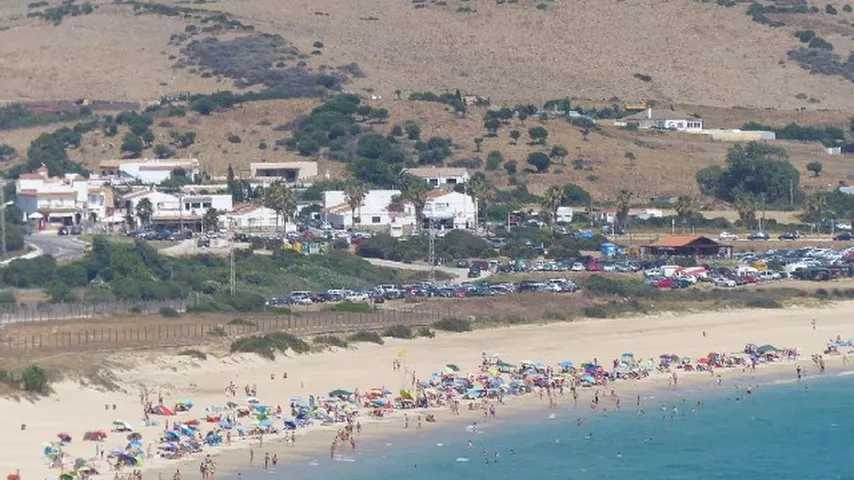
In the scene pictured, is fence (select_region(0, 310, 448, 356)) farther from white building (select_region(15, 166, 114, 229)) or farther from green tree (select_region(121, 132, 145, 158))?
green tree (select_region(121, 132, 145, 158))

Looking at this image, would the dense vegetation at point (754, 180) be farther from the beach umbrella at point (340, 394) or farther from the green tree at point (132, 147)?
the beach umbrella at point (340, 394)

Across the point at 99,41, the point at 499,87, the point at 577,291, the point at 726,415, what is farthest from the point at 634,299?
the point at 99,41

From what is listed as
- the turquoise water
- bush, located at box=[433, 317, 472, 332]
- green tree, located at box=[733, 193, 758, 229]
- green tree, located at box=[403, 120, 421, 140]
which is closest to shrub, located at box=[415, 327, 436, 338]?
bush, located at box=[433, 317, 472, 332]

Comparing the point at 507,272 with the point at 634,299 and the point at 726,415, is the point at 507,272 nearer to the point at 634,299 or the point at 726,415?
the point at 634,299

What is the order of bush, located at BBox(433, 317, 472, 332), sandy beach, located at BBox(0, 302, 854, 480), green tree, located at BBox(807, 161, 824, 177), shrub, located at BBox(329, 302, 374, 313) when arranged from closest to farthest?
1. sandy beach, located at BBox(0, 302, 854, 480)
2. bush, located at BBox(433, 317, 472, 332)
3. shrub, located at BBox(329, 302, 374, 313)
4. green tree, located at BBox(807, 161, 824, 177)

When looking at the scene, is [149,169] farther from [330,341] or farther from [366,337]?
[330,341]

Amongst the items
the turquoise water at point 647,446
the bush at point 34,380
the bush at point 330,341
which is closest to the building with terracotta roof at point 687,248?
the bush at point 330,341

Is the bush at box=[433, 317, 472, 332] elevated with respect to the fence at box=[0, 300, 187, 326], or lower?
lower

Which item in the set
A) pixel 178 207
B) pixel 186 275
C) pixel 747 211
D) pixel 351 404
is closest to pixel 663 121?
pixel 747 211
